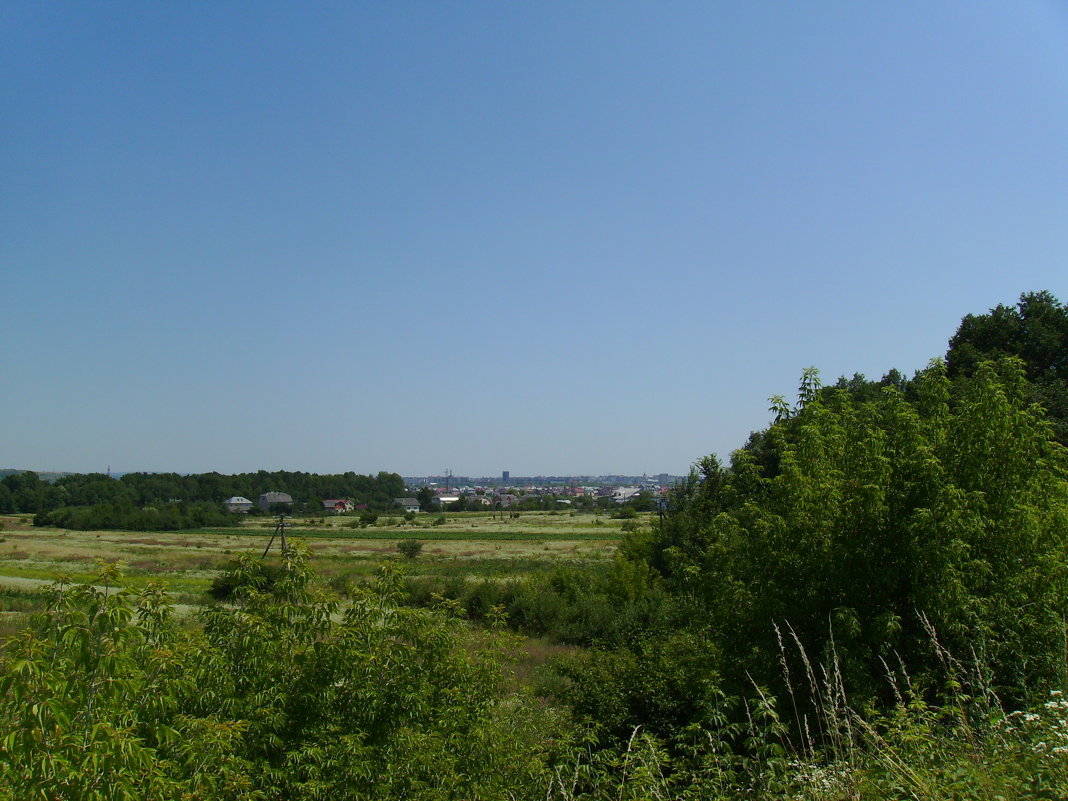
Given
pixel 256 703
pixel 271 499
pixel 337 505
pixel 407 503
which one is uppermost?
pixel 256 703

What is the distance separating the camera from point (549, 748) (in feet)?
36.2

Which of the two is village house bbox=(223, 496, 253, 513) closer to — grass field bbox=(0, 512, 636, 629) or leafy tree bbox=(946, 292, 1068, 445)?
grass field bbox=(0, 512, 636, 629)

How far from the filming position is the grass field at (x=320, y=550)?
43.8 m

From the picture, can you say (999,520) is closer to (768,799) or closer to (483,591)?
(768,799)

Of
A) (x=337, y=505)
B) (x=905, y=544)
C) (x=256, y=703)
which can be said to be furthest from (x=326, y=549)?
(x=905, y=544)

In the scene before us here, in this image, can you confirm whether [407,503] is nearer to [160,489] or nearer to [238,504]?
[238,504]

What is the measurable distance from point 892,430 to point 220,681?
10.2 meters

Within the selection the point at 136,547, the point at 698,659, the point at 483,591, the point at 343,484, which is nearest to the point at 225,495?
the point at 343,484

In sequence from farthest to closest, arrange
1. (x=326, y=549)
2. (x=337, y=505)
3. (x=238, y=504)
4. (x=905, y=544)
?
(x=337, y=505), (x=238, y=504), (x=326, y=549), (x=905, y=544)

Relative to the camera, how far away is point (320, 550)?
234ft

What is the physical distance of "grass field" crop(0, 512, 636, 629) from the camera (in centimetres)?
4378

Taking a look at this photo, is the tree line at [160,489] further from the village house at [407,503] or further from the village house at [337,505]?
the village house at [407,503]

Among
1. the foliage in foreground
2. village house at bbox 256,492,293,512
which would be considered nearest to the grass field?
village house at bbox 256,492,293,512

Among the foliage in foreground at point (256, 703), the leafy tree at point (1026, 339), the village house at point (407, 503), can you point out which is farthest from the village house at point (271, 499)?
the foliage in foreground at point (256, 703)
